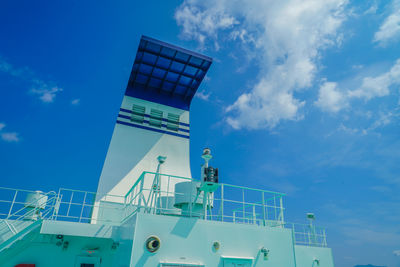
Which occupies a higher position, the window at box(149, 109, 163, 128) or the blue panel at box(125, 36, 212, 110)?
the blue panel at box(125, 36, 212, 110)

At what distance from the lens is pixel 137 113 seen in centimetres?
1738

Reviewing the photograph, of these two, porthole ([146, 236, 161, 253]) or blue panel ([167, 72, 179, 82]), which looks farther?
blue panel ([167, 72, 179, 82])

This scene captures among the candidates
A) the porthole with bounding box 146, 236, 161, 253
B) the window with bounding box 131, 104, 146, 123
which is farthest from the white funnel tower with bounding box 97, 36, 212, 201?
the porthole with bounding box 146, 236, 161, 253

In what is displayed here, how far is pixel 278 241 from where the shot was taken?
938cm

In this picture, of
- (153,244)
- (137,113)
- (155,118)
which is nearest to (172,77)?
(155,118)

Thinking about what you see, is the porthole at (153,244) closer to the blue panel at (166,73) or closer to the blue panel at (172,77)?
the blue panel at (166,73)

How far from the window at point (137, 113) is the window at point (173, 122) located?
1797 mm

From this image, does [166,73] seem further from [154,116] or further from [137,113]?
[137,113]

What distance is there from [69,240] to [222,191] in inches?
265

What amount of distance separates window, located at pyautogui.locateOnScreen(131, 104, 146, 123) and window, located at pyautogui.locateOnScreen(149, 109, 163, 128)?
587 mm

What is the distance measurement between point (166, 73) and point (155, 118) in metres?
3.14

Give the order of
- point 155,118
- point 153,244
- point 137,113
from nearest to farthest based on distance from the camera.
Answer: point 153,244 → point 137,113 → point 155,118

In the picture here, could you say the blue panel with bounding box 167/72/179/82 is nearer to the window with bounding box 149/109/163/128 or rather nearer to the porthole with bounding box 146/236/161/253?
the window with bounding box 149/109/163/128

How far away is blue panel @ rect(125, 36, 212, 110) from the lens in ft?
55.0
